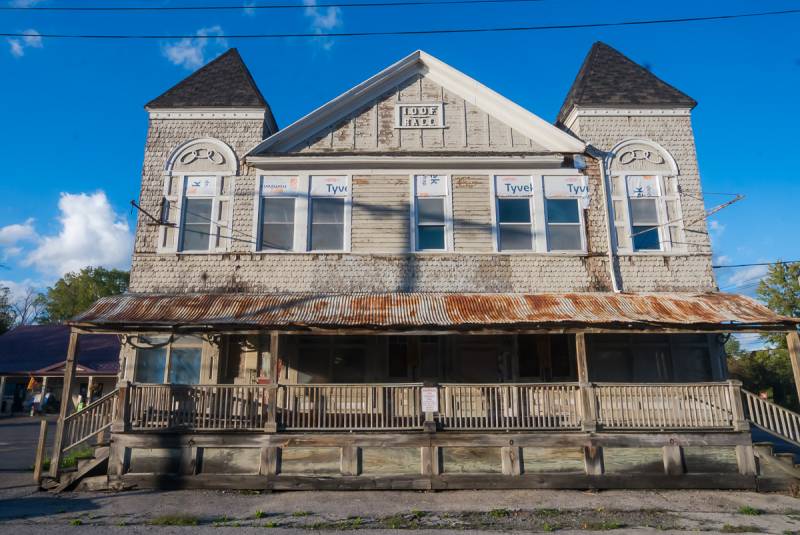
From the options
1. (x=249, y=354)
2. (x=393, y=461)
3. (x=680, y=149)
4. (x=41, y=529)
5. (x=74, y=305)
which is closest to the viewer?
(x=41, y=529)

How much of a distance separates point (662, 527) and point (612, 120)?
9989 millimetres

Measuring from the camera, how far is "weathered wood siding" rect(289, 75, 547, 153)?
13.8 meters

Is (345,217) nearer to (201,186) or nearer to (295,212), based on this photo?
(295,212)

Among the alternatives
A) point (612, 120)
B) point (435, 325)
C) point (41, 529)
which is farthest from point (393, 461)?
point (612, 120)

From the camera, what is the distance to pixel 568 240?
13.3 meters

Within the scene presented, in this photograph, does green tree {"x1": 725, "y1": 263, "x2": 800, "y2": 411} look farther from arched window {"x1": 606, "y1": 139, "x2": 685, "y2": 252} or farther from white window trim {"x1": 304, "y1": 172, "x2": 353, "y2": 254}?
white window trim {"x1": 304, "y1": 172, "x2": 353, "y2": 254}

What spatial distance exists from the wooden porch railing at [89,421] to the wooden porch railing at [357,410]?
349cm

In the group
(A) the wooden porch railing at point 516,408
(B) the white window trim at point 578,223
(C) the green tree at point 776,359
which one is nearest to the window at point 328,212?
(A) the wooden porch railing at point 516,408

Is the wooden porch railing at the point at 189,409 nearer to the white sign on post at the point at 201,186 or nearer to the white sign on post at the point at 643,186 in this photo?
the white sign on post at the point at 201,186

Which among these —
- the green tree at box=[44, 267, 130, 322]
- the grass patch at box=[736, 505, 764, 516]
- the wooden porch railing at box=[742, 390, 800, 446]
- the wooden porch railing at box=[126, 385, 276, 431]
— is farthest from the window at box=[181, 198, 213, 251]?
the green tree at box=[44, 267, 130, 322]

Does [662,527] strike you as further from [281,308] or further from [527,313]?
[281,308]

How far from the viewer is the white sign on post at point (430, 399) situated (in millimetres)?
10305

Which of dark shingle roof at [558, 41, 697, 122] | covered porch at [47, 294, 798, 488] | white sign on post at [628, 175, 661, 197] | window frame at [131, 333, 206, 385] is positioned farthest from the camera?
dark shingle roof at [558, 41, 697, 122]

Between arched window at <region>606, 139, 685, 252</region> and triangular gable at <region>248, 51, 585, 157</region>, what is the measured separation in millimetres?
1293
